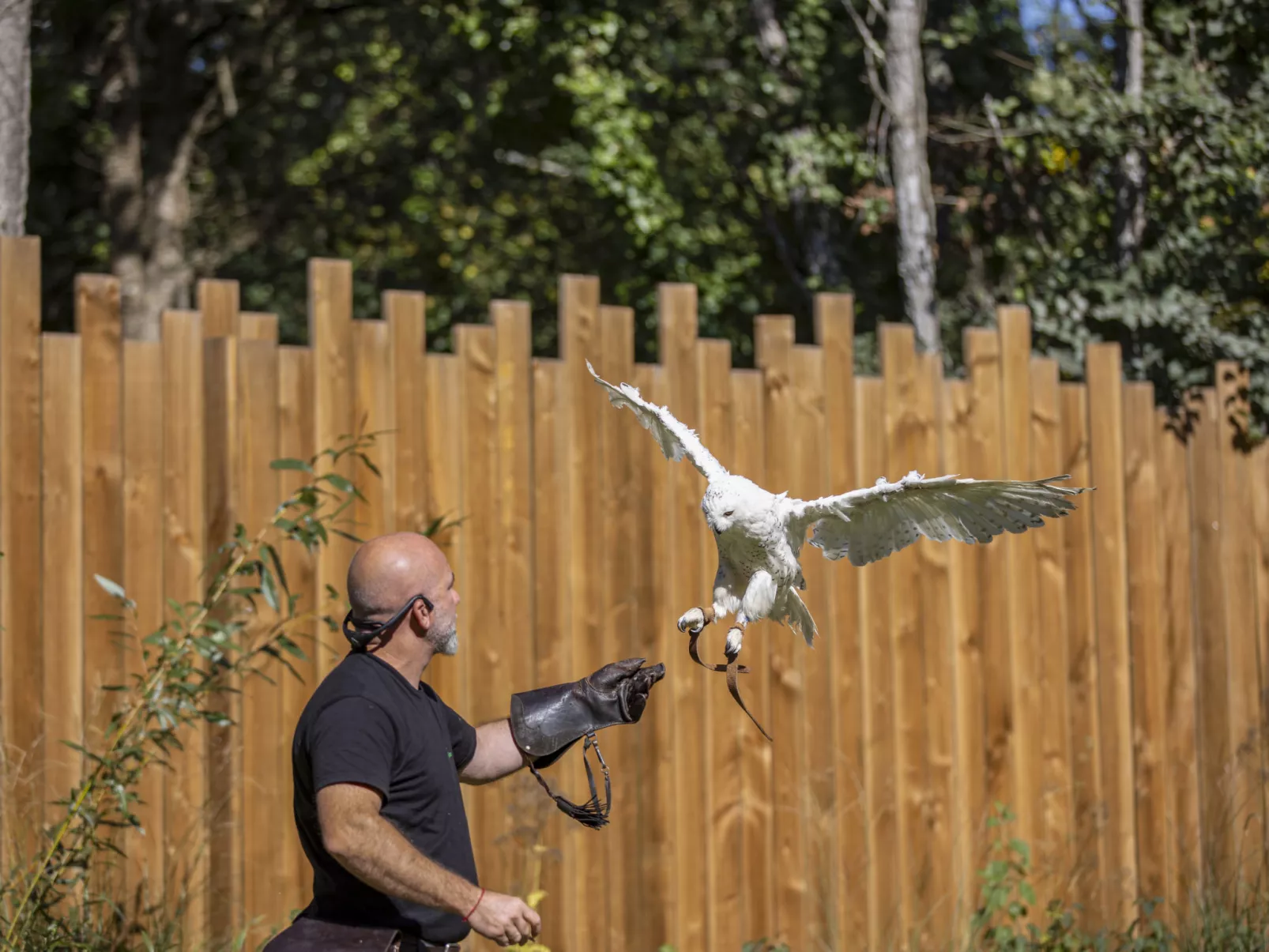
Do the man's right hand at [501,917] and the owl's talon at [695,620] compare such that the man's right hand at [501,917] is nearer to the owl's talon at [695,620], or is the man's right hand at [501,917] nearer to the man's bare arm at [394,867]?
the man's bare arm at [394,867]

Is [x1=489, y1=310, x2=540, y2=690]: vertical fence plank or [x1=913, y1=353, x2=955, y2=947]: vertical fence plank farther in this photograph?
[x1=913, y1=353, x2=955, y2=947]: vertical fence plank

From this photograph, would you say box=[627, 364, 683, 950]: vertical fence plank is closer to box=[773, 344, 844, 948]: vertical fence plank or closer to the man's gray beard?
box=[773, 344, 844, 948]: vertical fence plank

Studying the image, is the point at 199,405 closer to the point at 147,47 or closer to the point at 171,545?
the point at 171,545

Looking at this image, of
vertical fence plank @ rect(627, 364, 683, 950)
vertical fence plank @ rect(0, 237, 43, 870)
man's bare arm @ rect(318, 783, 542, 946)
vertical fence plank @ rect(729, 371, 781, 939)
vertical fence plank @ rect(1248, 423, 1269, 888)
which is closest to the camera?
man's bare arm @ rect(318, 783, 542, 946)

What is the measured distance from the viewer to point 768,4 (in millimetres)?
7836

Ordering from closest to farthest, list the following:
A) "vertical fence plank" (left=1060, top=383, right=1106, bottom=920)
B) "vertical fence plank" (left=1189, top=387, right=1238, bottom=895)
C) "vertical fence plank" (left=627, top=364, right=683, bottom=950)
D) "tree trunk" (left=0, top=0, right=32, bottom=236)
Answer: "tree trunk" (left=0, top=0, right=32, bottom=236)
"vertical fence plank" (left=627, top=364, right=683, bottom=950)
"vertical fence plank" (left=1060, top=383, right=1106, bottom=920)
"vertical fence plank" (left=1189, top=387, right=1238, bottom=895)

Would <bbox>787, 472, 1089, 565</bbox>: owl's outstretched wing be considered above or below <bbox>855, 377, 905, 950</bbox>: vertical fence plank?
above

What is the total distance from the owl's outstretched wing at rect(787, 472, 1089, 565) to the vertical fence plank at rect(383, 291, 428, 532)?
1.39 metres

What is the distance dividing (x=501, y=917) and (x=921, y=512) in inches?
51.3

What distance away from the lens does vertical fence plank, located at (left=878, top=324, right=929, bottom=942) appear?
189 inches

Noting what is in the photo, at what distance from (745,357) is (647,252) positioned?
1159mm

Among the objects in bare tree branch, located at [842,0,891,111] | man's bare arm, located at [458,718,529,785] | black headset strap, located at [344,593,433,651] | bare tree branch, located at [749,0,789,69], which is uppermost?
bare tree branch, located at [749,0,789,69]

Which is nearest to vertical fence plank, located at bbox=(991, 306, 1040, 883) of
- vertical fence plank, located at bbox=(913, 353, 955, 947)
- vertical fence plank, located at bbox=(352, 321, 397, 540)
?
vertical fence plank, located at bbox=(913, 353, 955, 947)

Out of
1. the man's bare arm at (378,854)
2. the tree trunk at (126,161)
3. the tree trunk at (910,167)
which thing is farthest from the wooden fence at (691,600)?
the tree trunk at (126,161)
